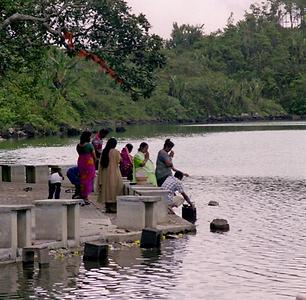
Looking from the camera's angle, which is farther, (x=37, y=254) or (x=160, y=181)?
(x=160, y=181)

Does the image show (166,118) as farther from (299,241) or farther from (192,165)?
(299,241)

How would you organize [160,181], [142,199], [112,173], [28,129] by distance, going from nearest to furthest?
1. [142,199]
2. [112,173]
3. [160,181]
4. [28,129]

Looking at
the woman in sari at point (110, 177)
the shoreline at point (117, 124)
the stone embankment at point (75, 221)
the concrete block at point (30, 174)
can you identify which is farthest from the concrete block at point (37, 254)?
the shoreline at point (117, 124)

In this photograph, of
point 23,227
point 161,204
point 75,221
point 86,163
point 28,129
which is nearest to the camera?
point 23,227

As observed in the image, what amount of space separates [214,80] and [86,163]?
429 ft

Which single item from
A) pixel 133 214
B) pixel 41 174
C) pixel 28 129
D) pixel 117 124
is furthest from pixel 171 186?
pixel 117 124

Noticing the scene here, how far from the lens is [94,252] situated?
16969 millimetres

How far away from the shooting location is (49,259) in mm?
16656

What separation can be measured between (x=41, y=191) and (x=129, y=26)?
5.53 metres

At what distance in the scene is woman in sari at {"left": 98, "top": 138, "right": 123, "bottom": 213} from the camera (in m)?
22.2

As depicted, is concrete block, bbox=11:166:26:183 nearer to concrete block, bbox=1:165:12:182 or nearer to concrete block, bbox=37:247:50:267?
concrete block, bbox=1:165:12:182

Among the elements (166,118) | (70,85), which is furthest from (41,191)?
(166,118)

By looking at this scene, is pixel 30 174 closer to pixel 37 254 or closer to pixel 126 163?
pixel 126 163

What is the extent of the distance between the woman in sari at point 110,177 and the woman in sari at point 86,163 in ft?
2.06
